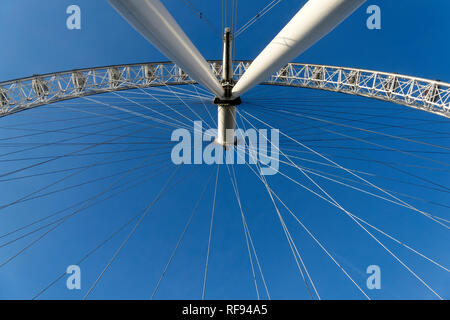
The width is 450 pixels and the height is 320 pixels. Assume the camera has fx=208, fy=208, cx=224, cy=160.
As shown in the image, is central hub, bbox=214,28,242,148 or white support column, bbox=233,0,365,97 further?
central hub, bbox=214,28,242,148

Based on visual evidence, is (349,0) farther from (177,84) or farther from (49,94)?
(49,94)

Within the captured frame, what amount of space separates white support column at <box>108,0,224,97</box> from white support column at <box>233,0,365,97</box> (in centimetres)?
194

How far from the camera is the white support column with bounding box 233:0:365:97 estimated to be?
3.15 metres

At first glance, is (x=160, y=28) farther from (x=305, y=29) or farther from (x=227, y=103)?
(x=227, y=103)

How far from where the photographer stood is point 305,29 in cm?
373

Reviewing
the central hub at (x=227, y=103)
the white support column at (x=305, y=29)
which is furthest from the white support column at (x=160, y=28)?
the central hub at (x=227, y=103)

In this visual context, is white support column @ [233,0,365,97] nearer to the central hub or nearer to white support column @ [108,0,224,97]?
white support column @ [108,0,224,97]

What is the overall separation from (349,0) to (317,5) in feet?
1.77

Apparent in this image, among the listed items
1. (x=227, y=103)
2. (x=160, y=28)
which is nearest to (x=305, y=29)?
(x=160, y=28)

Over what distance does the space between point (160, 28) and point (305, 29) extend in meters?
2.58

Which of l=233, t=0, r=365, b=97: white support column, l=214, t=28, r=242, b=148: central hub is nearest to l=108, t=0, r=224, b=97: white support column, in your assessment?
l=233, t=0, r=365, b=97: white support column

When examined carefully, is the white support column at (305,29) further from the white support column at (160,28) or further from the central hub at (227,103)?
the central hub at (227,103)
